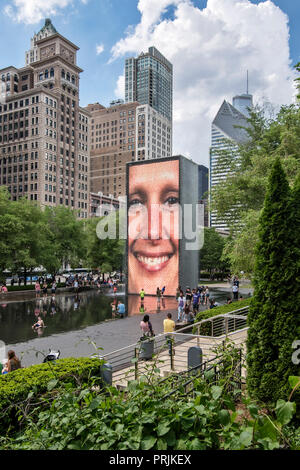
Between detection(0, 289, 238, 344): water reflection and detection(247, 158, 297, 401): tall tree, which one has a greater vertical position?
detection(247, 158, 297, 401): tall tree

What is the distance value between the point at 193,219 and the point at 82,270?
176 ft

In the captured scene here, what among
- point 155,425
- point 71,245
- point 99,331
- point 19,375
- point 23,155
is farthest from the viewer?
point 23,155

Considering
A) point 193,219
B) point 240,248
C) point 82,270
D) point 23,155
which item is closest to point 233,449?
point 240,248

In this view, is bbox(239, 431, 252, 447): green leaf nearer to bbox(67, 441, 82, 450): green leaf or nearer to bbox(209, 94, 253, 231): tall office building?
bbox(67, 441, 82, 450): green leaf

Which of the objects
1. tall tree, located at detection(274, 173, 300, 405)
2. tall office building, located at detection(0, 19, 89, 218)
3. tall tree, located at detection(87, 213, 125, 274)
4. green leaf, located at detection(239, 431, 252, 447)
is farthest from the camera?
tall office building, located at detection(0, 19, 89, 218)

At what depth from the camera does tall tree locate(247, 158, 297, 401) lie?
6.20 meters

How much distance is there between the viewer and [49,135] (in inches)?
3757

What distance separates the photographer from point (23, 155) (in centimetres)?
9700

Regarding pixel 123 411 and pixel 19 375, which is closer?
pixel 123 411

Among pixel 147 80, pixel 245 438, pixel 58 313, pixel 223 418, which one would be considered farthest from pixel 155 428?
pixel 147 80

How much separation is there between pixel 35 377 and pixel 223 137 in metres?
30.4

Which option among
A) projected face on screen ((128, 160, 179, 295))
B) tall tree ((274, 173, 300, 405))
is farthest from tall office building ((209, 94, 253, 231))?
tall tree ((274, 173, 300, 405))

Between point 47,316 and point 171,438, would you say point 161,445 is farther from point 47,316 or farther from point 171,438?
point 47,316

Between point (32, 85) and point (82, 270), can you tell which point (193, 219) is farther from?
point (32, 85)
